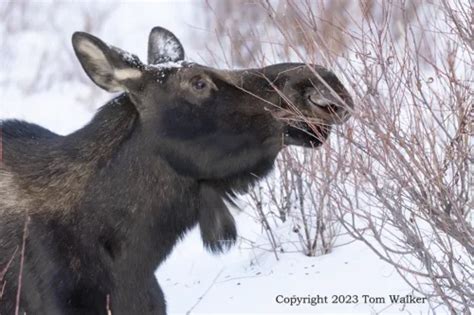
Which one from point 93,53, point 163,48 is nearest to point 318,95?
point 93,53

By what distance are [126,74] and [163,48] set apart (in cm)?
83

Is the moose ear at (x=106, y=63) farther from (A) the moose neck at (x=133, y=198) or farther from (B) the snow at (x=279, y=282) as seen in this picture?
(B) the snow at (x=279, y=282)

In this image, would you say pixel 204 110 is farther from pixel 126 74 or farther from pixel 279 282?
pixel 279 282

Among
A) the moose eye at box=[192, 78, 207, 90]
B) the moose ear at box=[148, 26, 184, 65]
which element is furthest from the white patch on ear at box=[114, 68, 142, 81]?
the moose ear at box=[148, 26, 184, 65]

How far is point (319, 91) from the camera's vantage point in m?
4.43

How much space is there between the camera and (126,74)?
483 cm

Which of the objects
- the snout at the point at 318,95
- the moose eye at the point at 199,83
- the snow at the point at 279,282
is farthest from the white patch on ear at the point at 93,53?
the snow at the point at 279,282

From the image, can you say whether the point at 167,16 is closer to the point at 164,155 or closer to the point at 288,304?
the point at 288,304

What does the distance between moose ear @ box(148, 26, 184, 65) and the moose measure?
0.53 meters

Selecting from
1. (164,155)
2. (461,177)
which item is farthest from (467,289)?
(164,155)

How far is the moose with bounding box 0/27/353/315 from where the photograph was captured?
469 centimetres

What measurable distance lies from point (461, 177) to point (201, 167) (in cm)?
126

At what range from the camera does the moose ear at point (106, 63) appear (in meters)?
4.71

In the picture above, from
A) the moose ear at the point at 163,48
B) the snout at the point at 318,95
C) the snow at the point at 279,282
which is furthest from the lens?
the snow at the point at 279,282
